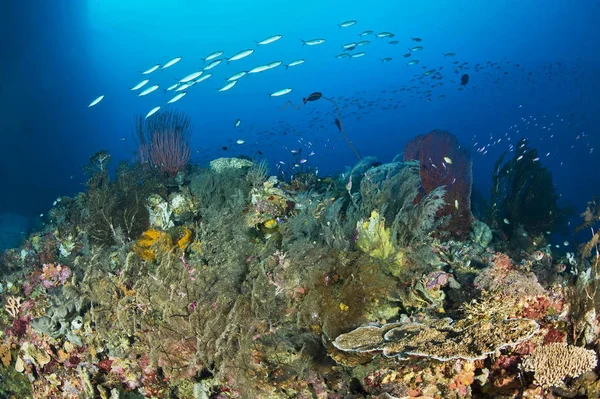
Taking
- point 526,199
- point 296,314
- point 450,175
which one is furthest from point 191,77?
point 526,199

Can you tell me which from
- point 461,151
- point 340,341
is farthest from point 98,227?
point 461,151

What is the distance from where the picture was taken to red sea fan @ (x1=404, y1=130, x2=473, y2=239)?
861cm

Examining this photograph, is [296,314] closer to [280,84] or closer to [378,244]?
[378,244]

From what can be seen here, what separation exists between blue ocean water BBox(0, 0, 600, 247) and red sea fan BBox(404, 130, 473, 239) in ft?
66.1

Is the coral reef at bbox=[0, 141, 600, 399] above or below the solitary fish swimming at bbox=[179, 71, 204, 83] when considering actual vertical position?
below

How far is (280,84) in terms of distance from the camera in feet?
462

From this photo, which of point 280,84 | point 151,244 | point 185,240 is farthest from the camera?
point 280,84

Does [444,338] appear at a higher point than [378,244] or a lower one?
→ higher

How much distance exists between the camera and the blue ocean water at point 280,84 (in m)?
44.0

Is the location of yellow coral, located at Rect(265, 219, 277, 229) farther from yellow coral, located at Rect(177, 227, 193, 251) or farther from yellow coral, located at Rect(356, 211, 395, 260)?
yellow coral, located at Rect(356, 211, 395, 260)

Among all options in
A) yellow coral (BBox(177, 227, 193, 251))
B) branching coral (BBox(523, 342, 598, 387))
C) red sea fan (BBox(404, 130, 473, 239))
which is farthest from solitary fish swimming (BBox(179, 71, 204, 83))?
branching coral (BBox(523, 342, 598, 387))

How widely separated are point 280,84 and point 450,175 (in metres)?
140

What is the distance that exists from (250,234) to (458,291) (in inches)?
147

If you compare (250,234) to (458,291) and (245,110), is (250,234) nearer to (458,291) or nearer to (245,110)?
(458,291)
